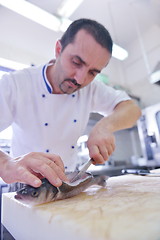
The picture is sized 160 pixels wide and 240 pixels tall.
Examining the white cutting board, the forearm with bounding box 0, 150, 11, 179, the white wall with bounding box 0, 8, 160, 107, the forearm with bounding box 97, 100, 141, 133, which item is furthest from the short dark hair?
the white wall with bounding box 0, 8, 160, 107

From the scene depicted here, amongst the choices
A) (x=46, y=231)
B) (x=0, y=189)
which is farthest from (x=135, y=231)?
(x=0, y=189)

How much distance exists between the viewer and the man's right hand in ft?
1.48

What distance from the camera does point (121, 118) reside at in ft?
3.35

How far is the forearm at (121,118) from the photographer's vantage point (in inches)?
36.4

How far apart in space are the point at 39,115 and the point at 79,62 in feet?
1.28

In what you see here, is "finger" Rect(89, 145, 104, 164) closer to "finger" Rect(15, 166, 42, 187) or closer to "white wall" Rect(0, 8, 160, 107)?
"finger" Rect(15, 166, 42, 187)

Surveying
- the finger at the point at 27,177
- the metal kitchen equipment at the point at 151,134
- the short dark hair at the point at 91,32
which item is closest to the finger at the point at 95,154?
the finger at the point at 27,177

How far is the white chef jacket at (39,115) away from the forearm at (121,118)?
239 mm

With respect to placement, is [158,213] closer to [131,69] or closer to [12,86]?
[12,86]

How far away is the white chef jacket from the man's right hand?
43 cm

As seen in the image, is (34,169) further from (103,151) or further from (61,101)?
(61,101)

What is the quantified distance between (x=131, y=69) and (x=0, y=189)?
3367mm

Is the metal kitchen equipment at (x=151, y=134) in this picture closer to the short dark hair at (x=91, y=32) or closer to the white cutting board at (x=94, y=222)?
the short dark hair at (x=91, y=32)

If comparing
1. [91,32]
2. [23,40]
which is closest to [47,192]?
[91,32]
